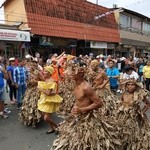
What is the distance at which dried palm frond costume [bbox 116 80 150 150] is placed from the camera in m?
4.82

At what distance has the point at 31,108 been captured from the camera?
24.0ft

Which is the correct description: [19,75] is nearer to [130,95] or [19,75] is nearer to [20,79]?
[20,79]

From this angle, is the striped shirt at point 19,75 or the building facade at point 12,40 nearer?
the striped shirt at point 19,75

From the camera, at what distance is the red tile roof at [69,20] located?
1898cm

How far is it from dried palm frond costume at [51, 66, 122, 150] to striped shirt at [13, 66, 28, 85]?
4609mm

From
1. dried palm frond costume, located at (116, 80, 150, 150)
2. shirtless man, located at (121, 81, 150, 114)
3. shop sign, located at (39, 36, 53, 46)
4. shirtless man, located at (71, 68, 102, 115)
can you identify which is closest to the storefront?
shop sign, located at (39, 36, 53, 46)

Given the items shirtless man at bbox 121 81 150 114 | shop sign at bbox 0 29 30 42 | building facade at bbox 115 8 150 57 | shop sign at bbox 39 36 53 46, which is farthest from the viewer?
building facade at bbox 115 8 150 57

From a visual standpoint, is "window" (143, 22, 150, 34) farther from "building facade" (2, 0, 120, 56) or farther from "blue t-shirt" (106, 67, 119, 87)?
"blue t-shirt" (106, 67, 119, 87)

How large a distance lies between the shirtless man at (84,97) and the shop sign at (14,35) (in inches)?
500

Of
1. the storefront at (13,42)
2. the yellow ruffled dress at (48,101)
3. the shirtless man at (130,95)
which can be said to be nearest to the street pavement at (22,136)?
the yellow ruffled dress at (48,101)

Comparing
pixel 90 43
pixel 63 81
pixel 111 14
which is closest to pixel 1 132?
pixel 63 81

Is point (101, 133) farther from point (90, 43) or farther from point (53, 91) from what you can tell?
point (90, 43)

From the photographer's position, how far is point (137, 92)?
16.3 ft

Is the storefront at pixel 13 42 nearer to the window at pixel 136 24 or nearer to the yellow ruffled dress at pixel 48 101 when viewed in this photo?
the yellow ruffled dress at pixel 48 101
